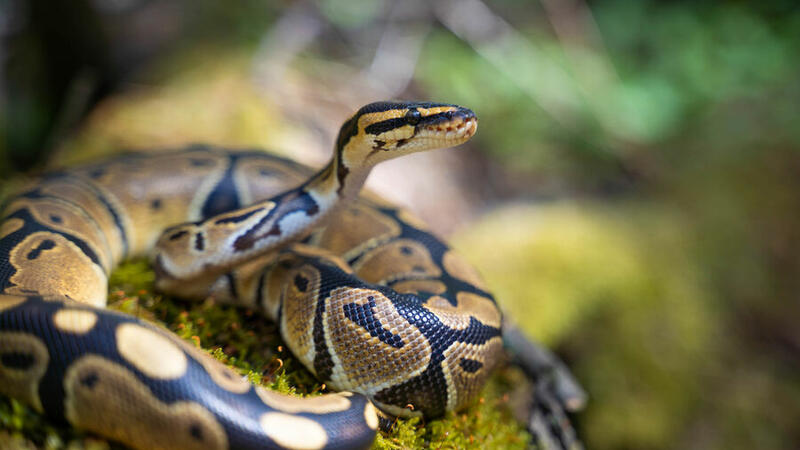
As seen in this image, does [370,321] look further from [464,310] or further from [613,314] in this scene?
[613,314]

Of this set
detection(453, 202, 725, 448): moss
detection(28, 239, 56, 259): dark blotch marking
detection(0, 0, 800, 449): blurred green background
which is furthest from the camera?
detection(0, 0, 800, 449): blurred green background

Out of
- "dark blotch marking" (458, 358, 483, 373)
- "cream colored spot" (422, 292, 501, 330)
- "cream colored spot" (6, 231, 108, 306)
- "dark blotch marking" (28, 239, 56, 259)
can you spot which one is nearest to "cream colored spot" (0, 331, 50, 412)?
"cream colored spot" (6, 231, 108, 306)

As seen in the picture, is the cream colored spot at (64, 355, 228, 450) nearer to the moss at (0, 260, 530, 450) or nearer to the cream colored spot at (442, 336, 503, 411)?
the moss at (0, 260, 530, 450)

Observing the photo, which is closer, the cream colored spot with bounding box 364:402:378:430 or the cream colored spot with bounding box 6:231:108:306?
the cream colored spot with bounding box 364:402:378:430

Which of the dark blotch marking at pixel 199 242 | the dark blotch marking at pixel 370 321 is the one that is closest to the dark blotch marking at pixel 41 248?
the dark blotch marking at pixel 199 242

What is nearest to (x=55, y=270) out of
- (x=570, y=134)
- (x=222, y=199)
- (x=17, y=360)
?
(x=17, y=360)

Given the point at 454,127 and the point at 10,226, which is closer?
the point at 454,127
